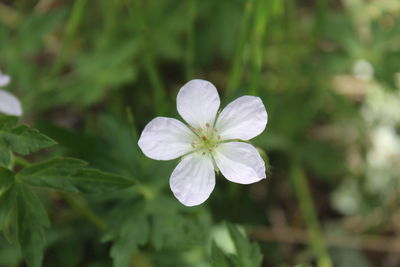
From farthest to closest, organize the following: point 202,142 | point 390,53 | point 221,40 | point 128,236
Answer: point 221,40, point 390,53, point 128,236, point 202,142

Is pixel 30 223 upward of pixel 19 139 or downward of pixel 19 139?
downward

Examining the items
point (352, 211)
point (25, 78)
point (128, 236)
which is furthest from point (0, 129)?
point (352, 211)

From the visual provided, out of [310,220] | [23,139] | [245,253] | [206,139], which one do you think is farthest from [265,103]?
[23,139]

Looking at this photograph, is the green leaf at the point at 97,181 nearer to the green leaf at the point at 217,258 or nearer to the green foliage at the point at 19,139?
the green foliage at the point at 19,139

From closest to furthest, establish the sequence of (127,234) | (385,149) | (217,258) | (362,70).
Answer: (217,258) < (127,234) < (385,149) < (362,70)

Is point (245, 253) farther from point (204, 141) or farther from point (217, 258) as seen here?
point (204, 141)

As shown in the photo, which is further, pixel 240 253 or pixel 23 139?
pixel 240 253

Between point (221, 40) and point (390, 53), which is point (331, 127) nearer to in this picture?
point (390, 53)
